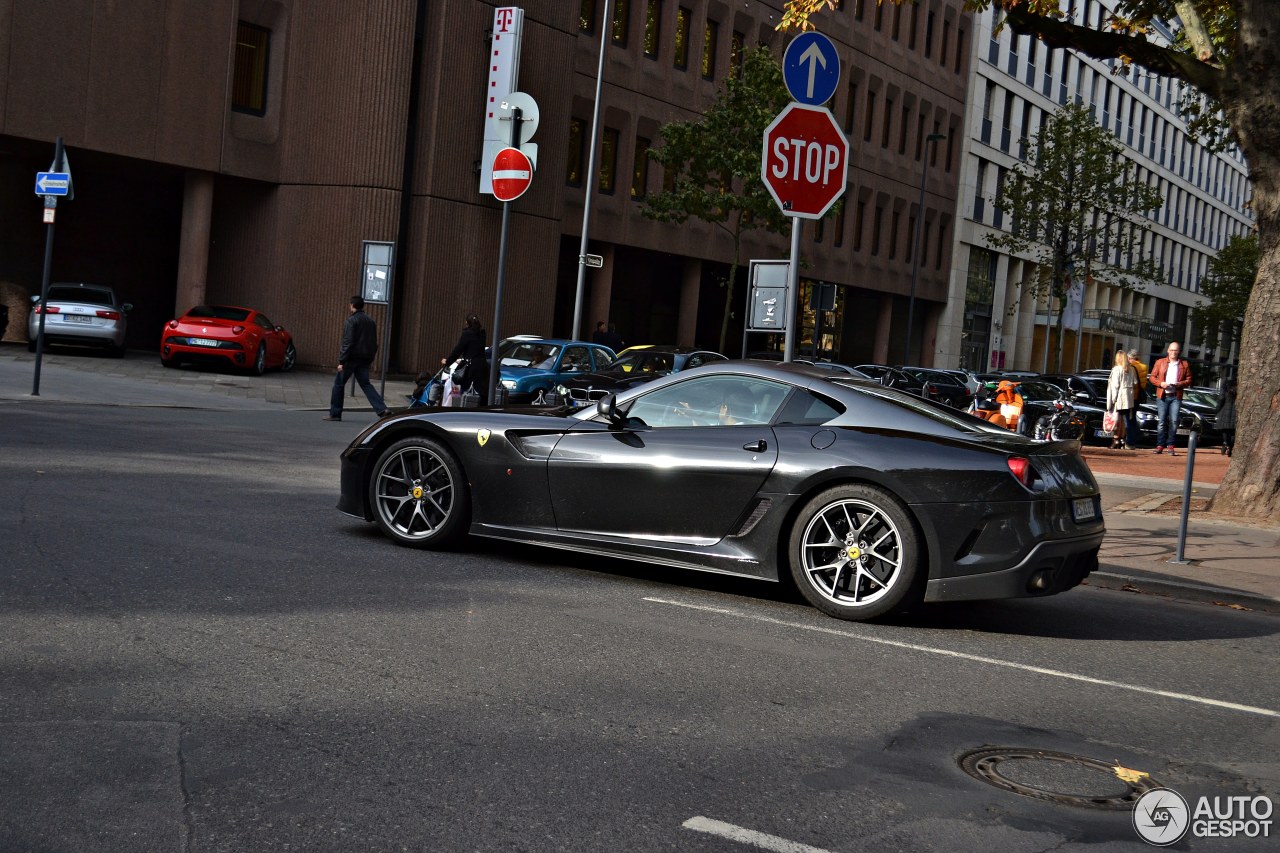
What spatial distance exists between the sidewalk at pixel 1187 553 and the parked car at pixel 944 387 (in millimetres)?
16393

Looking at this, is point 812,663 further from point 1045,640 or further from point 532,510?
point 532,510

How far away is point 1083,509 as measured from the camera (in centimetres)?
758

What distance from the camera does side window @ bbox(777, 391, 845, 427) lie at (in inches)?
304

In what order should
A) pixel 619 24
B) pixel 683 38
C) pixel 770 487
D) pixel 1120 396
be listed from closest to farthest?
pixel 770 487, pixel 1120 396, pixel 619 24, pixel 683 38

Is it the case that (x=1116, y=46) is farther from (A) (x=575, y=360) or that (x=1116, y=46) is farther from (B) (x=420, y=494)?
(A) (x=575, y=360)

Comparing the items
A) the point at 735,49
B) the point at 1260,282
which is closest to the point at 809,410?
the point at 1260,282

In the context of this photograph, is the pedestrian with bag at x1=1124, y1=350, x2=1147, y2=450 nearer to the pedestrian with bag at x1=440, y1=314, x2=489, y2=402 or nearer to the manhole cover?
the pedestrian with bag at x1=440, y1=314, x2=489, y2=402

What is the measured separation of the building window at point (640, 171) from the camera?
41.5 meters

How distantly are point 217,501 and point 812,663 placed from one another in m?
5.10

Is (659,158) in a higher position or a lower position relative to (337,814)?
higher

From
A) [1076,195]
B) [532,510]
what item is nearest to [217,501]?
[532,510]

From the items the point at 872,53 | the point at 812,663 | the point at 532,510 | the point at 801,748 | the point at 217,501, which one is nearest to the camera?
the point at 801,748

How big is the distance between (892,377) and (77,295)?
16334 mm

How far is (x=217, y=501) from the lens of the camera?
386 inches
